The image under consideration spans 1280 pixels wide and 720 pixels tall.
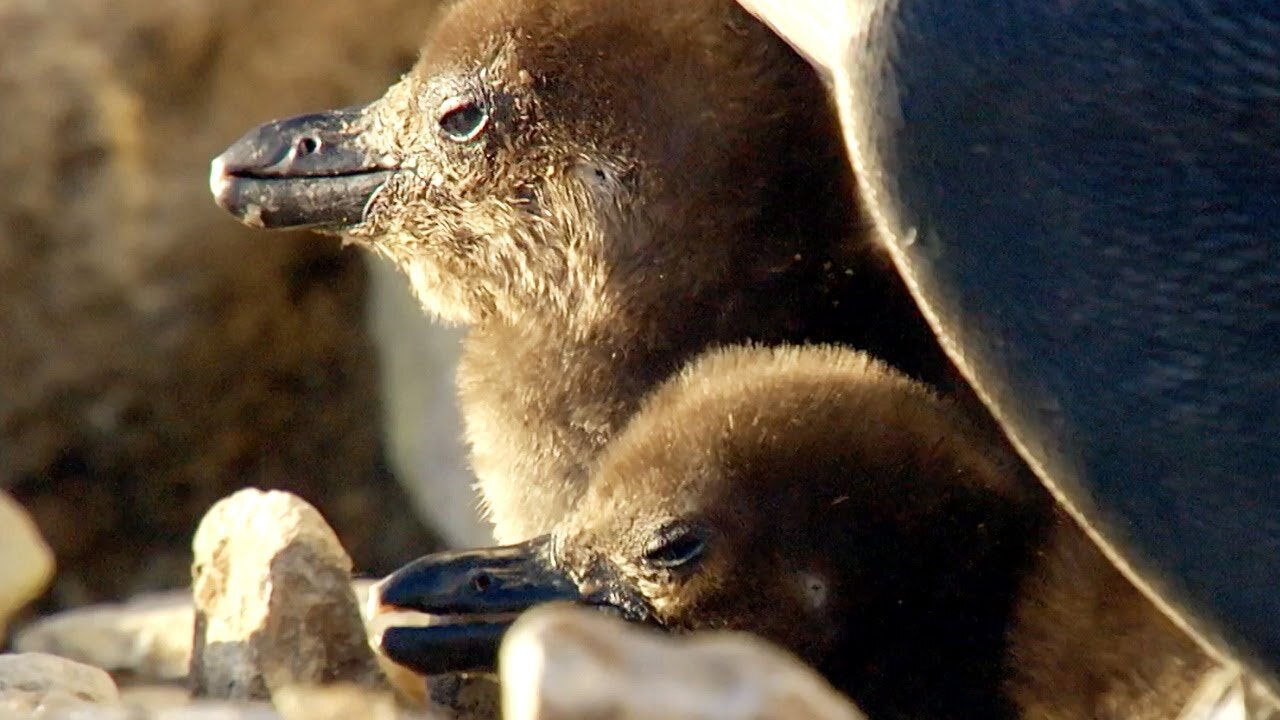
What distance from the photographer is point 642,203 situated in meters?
2.48

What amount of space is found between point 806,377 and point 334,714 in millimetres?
749

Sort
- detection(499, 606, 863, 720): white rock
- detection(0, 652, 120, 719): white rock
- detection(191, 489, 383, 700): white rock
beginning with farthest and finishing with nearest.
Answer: detection(191, 489, 383, 700): white rock → detection(0, 652, 120, 719): white rock → detection(499, 606, 863, 720): white rock

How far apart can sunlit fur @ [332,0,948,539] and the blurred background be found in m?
1.16

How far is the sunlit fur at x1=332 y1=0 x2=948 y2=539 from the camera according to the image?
2.47 meters

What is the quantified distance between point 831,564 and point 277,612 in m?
0.54

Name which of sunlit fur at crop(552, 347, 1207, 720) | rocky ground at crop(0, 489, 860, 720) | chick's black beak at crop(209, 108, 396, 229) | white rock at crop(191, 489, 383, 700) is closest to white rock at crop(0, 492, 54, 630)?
rocky ground at crop(0, 489, 860, 720)

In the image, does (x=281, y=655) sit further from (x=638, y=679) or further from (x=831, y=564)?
(x=638, y=679)

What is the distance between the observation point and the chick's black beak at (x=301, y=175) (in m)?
2.61

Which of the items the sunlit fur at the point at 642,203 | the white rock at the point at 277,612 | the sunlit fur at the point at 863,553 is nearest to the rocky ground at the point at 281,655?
the white rock at the point at 277,612

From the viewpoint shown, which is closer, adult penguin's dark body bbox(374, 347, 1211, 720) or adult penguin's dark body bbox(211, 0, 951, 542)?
adult penguin's dark body bbox(374, 347, 1211, 720)

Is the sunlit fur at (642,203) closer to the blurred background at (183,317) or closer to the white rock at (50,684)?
the white rock at (50,684)

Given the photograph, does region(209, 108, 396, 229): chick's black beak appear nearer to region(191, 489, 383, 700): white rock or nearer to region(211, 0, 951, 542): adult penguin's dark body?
region(211, 0, 951, 542): adult penguin's dark body

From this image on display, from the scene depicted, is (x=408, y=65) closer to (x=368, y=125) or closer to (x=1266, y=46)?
(x=368, y=125)

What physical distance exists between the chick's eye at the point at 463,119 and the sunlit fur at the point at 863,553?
463mm
